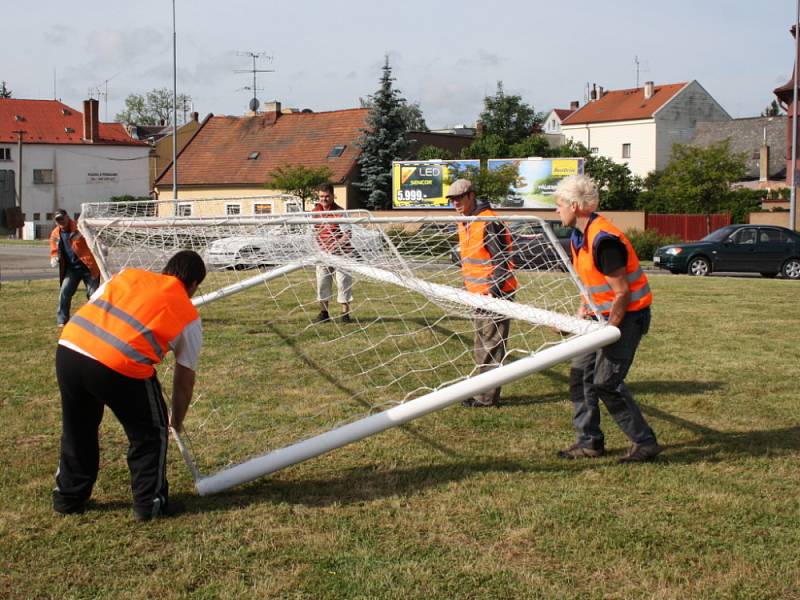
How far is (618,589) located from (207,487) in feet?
7.97

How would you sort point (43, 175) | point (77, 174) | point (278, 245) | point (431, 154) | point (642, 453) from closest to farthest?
point (642, 453) < point (278, 245) < point (431, 154) < point (43, 175) < point (77, 174)

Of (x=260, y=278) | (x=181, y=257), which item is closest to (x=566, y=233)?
(x=260, y=278)

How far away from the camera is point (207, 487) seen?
203 inches

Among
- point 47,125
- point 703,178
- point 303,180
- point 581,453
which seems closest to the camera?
point 581,453

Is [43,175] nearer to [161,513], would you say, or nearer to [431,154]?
[431,154]

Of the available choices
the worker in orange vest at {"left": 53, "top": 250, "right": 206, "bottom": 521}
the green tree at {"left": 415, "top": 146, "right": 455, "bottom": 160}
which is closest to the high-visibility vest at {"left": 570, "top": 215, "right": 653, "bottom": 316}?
the worker in orange vest at {"left": 53, "top": 250, "right": 206, "bottom": 521}

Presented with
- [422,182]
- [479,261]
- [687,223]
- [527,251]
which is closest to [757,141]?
[687,223]

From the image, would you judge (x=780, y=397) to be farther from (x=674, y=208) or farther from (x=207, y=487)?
(x=674, y=208)

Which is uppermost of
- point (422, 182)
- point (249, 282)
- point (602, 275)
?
point (422, 182)

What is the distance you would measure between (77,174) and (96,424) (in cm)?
7135

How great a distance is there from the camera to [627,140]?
72.9 meters

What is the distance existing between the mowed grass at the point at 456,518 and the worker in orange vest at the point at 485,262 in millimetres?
549

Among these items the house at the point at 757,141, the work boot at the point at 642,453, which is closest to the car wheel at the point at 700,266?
the work boot at the point at 642,453

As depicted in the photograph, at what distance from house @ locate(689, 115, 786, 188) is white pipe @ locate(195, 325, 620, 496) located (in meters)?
62.8
